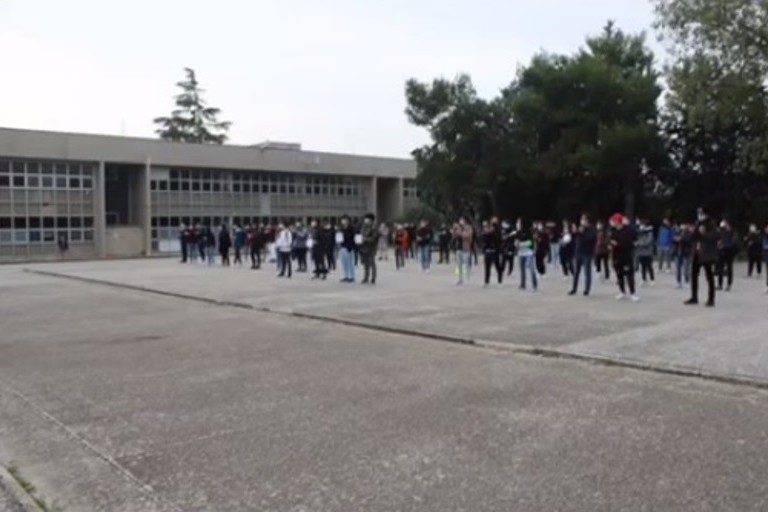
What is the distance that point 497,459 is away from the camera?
5.36 m

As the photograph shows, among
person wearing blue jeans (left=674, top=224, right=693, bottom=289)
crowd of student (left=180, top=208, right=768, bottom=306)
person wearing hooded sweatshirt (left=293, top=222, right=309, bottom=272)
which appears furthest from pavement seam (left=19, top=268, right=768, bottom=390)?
person wearing hooded sweatshirt (left=293, top=222, right=309, bottom=272)

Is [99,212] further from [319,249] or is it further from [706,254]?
[706,254]

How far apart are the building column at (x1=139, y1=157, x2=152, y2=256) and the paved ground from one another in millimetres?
44285

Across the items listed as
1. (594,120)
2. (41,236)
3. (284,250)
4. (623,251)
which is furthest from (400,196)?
(623,251)

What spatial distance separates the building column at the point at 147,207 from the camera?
5534 centimetres

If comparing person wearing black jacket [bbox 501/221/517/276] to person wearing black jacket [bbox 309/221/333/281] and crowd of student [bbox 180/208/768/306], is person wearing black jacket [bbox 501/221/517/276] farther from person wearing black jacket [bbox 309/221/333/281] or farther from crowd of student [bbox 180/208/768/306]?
person wearing black jacket [bbox 309/221/333/281]

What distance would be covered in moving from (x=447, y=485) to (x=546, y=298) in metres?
11.1

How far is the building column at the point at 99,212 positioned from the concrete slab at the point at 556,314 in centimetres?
3416

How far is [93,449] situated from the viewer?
5.93 metres

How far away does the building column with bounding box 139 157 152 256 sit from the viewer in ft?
182

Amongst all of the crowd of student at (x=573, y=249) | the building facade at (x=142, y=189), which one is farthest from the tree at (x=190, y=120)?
the crowd of student at (x=573, y=249)

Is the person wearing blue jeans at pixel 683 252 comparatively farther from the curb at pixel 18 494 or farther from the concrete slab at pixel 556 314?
the curb at pixel 18 494

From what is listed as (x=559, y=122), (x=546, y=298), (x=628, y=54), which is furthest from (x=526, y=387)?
(x=628, y=54)

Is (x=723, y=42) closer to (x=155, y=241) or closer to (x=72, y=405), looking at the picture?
(x=72, y=405)
